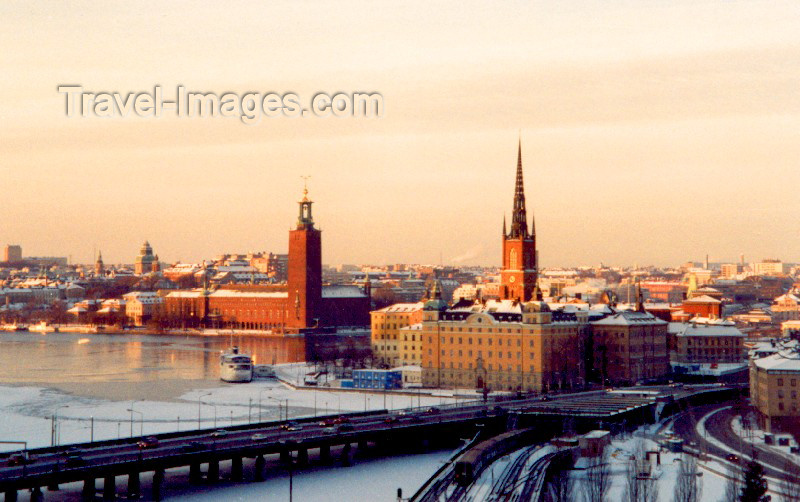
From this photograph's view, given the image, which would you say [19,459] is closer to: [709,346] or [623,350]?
[623,350]

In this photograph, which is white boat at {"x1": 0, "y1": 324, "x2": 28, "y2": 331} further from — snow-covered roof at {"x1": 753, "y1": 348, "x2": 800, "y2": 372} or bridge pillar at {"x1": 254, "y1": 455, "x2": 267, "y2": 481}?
bridge pillar at {"x1": 254, "y1": 455, "x2": 267, "y2": 481}

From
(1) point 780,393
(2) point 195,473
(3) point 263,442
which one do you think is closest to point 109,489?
(2) point 195,473

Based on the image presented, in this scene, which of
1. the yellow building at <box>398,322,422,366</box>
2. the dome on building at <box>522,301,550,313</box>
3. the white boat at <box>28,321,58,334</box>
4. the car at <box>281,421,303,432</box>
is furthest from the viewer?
the white boat at <box>28,321,58,334</box>

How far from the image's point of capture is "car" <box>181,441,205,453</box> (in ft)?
99.1

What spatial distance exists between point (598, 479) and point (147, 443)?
1029 cm

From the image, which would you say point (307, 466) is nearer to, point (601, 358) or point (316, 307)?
point (601, 358)

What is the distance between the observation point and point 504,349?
49375 millimetres

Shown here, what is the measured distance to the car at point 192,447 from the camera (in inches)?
1189

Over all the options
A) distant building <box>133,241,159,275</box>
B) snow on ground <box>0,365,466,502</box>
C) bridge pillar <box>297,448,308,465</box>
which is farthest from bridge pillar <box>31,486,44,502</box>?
distant building <box>133,241,159,275</box>

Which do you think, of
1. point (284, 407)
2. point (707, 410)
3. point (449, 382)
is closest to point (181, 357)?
point (449, 382)

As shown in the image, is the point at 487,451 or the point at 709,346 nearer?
the point at 487,451

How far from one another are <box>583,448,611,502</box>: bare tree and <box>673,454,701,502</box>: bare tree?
136 cm

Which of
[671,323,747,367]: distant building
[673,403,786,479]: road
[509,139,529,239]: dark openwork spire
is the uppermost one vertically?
[509,139,529,239]: dark openwork spire

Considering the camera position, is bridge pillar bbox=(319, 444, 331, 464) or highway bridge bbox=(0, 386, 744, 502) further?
bridge pillar bbox=(319, 444, 331, 464)
